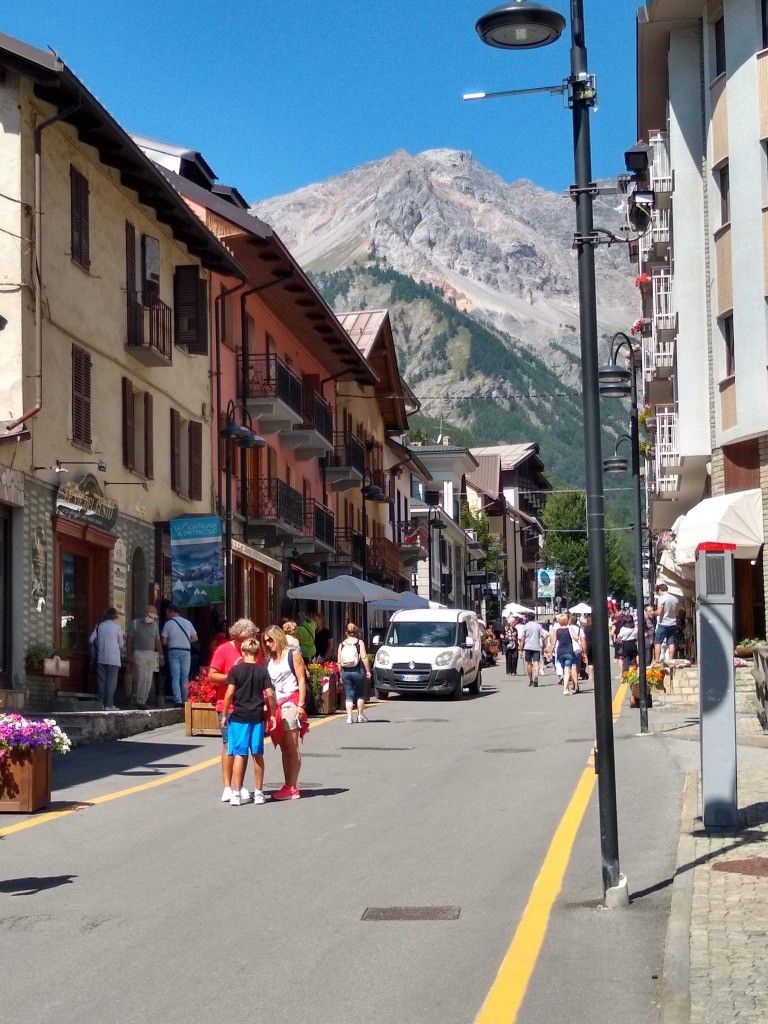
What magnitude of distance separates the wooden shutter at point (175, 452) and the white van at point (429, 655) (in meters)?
5.96

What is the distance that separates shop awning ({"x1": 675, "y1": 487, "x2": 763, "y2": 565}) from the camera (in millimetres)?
26750

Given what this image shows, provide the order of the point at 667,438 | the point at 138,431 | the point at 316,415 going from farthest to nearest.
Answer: the point at 316,415, the point at 667,438, the point at 138,431

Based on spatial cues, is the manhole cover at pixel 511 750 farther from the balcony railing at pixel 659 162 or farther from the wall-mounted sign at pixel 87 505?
the balcony railing at pixel 659 162

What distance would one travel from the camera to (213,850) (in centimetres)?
1169

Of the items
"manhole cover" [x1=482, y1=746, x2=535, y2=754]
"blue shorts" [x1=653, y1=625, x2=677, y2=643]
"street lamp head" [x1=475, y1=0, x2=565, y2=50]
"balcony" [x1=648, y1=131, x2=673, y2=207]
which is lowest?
"manhole cover" [x1=482, y1=746, x2=535, y2=754]

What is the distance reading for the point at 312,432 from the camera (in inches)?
1737

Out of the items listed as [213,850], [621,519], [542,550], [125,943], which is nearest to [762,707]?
[213,850]

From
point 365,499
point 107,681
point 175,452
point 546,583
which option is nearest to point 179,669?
point 107,681

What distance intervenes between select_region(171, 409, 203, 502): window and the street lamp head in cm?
2365

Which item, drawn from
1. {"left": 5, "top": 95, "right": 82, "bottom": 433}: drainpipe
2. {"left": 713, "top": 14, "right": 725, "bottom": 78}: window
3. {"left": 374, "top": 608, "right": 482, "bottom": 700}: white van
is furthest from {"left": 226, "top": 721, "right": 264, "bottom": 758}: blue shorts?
{"left": 374, "top": 608, "right": 482, "bottom": 700}: white van

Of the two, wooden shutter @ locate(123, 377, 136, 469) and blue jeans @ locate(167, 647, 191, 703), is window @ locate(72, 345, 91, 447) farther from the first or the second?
blue jeans @ locate(167, 647, 191, 703)

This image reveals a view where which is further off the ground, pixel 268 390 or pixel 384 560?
pixel 268 390

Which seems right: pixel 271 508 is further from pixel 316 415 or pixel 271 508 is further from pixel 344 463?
pixel 344 463

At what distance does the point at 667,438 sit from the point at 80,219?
44.9 ft
